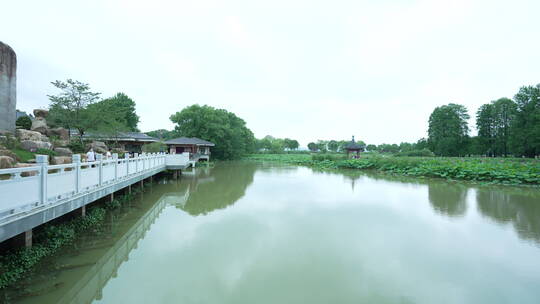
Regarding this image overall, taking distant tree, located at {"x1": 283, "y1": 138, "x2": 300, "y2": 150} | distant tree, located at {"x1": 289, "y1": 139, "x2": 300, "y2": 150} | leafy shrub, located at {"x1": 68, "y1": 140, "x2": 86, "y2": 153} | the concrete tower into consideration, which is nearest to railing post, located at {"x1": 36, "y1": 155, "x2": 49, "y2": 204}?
the concrete tower

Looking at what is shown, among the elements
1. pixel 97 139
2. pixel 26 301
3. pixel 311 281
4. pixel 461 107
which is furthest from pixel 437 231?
pixel 461 107

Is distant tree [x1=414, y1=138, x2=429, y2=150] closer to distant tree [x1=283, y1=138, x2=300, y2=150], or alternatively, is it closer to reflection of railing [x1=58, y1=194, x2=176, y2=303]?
distant tree [x1=283, y1=138, x2=300, y2=150]

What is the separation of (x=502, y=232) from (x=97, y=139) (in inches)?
827

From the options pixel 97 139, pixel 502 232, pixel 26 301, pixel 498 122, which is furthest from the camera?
pixel 498 122

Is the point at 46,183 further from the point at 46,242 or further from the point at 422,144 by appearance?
the point at 422,144

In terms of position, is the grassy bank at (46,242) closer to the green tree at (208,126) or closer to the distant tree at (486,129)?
the green tree at (208,126)

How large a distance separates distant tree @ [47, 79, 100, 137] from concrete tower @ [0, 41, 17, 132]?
3424 mm

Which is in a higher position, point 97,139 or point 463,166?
point 97,139

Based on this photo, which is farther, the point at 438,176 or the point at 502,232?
the point at 438,176

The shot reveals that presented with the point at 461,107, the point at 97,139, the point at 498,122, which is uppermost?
the point at 461,107

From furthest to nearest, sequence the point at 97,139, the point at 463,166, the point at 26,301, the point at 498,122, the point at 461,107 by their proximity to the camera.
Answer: the point at 461,107, the point at 498,122, the point at 463,166, the point at 97,139, the point at 26,301

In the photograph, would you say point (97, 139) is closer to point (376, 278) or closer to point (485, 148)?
point (376, 278)

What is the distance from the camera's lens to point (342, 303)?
3.93m

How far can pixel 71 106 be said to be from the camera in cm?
1555
